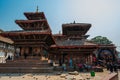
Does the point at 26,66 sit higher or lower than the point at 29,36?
lower

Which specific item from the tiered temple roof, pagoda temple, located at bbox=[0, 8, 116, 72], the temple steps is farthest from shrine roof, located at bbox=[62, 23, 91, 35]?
the temple steps

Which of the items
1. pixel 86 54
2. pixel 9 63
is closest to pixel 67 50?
pixel 86 54

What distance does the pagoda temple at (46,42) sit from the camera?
749 inches

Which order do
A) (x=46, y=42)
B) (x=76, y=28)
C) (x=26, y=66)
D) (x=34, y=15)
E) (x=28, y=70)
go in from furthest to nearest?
(x=76, y=28), (x=34, y=15), (x=46, y=42), (x=26, y=66), (x=28, y=70)

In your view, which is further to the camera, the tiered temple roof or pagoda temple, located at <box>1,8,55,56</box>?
pagoda temple, located at <box>1,8,55,56</box>

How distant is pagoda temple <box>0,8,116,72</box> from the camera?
62.4 ft

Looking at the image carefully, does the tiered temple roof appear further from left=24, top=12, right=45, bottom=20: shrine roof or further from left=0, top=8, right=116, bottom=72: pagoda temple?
left=24, top=12, right=45, bottom=20: shrine roof

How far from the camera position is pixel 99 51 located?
109ft

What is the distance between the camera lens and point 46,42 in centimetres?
2114

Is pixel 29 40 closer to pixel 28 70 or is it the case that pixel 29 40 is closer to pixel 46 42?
pixel 46 42

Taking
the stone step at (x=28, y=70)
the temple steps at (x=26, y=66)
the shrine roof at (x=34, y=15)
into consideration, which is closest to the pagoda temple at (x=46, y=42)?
the shrine roof at (x=34, y=15)

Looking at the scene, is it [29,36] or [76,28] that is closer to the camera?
[29,36]

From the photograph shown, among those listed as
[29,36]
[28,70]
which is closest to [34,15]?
[29,36]

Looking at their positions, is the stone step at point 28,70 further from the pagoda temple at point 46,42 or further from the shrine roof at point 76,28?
the shrine roof at point 76,28
